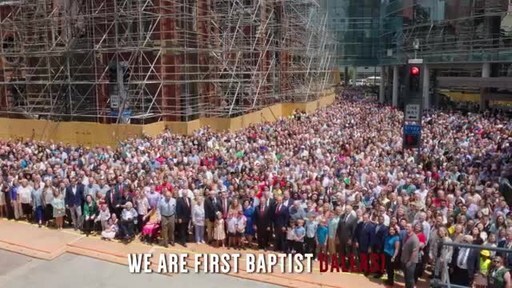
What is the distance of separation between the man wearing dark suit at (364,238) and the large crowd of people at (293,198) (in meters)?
0.03

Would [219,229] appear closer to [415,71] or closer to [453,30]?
[415,71]

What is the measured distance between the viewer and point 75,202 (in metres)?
11.6

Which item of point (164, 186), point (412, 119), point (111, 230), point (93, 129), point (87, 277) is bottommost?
point (87, 277)

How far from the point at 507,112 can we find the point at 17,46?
29.0 metres

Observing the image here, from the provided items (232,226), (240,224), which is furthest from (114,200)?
(240,224)

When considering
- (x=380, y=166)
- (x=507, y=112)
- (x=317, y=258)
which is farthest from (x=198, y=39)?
(x=507, y=112)

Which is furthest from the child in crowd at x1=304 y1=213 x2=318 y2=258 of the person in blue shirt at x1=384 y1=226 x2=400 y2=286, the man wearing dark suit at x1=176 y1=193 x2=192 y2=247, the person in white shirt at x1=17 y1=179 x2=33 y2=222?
the person in white shirt at x1=17 y1=179 x2=33 y2=222

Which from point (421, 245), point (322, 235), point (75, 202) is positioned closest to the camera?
point (421, 245)

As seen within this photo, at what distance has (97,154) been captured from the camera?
17.1 meters

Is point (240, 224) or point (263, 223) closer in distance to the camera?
point (240, 224)

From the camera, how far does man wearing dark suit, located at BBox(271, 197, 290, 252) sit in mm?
10188

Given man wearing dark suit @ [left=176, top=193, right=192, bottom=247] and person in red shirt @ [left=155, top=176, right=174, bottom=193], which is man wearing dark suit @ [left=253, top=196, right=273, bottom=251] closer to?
man wearing dark suit @ [left=176, top=193, right=192, bottom=247]

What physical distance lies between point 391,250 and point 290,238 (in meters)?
2.11

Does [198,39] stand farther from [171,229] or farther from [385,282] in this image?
[385,282]
